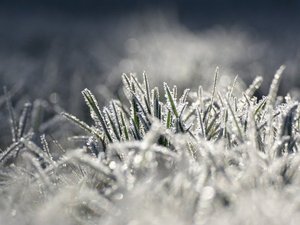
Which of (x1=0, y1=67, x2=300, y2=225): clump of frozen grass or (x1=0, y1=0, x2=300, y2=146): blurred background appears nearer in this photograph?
(x1=0, y1=67, x2=300, y2=225): clump of frozen grass

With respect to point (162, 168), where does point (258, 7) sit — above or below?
below

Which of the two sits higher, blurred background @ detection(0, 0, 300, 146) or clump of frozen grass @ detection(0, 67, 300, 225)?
clump of frozen grass @ detection(0, 67, 300, 225)

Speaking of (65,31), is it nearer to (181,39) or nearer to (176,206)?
(181,39)

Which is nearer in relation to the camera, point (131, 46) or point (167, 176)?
point (167, 176)

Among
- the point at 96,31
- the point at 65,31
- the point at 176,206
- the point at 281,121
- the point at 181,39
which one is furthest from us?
the point at 96,31

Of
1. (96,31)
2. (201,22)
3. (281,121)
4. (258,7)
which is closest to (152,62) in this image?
(281,121)
